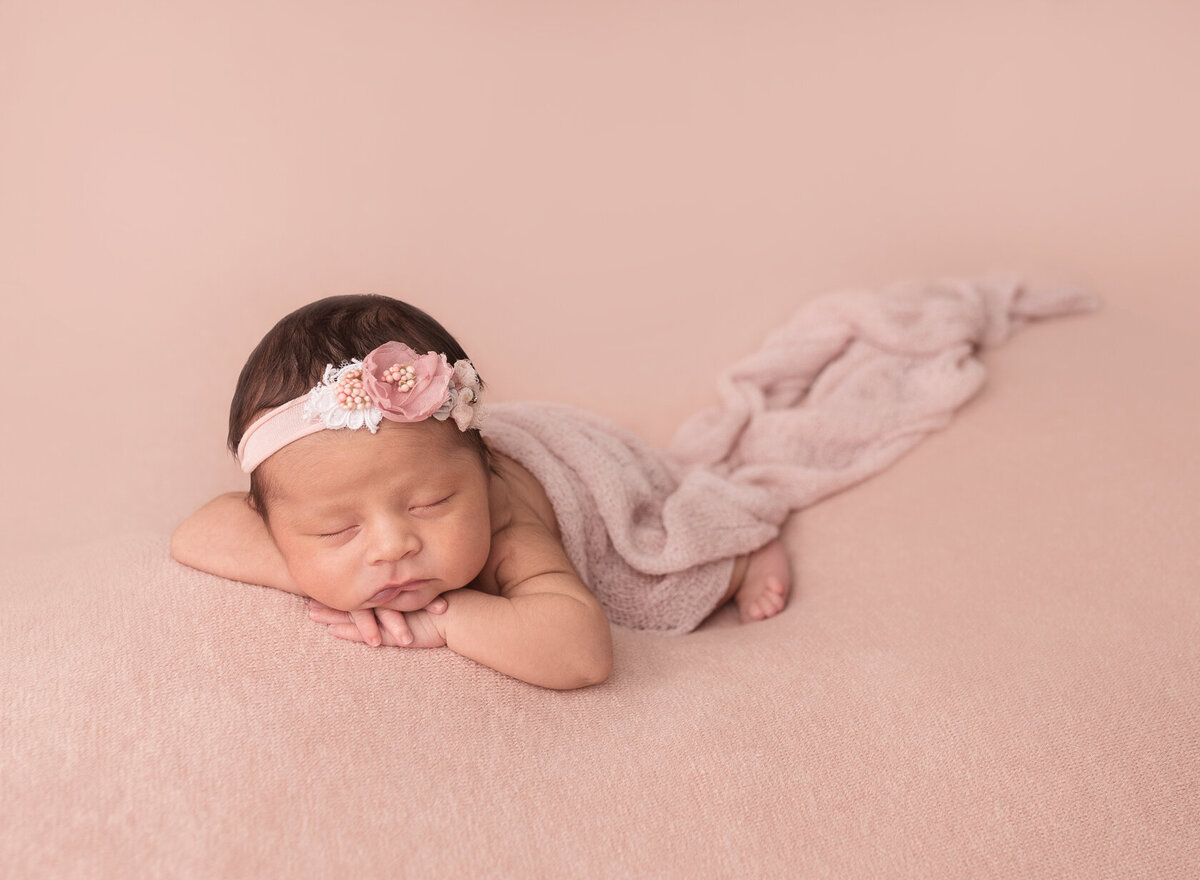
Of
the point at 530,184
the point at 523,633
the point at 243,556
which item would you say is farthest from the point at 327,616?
the point at 530,184

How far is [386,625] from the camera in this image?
1.30m

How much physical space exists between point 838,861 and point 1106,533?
0.76m

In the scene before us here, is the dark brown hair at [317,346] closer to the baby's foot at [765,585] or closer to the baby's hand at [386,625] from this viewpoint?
the baby's hand at [386,625]

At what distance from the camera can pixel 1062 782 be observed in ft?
3.84

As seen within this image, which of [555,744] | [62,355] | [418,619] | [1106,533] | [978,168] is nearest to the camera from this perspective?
[555,744]

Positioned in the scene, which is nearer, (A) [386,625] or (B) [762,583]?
(A) [386,625]

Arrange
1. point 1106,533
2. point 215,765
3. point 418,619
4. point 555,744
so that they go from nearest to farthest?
point 215,765
point 555,744
point 418,619
point 1106,533

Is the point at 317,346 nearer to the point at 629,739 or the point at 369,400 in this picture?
the point at 369,400

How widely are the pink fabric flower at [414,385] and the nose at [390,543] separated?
133 mm

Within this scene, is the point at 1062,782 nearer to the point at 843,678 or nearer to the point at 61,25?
the point at 843,678

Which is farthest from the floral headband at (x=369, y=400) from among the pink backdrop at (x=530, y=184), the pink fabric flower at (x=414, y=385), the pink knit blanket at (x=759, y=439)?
the pink backdrop at (x=530, y=184)


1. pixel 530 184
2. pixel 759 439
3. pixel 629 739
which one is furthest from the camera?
pixel 530 184

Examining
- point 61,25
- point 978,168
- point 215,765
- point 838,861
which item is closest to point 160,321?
point 61,25

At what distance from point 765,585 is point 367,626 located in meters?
0.73
